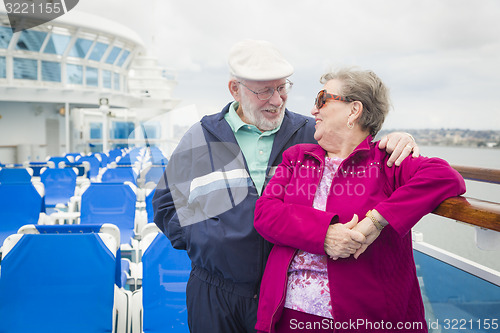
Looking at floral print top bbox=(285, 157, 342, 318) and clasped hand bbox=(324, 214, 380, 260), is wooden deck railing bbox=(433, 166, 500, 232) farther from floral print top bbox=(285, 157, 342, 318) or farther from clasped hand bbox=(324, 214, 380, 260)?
floral print top bbox=(285, 157, 342, 318)

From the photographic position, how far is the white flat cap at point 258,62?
65.1 inches

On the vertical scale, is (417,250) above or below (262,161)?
below

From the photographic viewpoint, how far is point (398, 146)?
1195mm

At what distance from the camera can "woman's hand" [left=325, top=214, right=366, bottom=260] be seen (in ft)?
3.58

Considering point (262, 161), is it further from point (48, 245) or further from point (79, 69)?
point (79, 69)

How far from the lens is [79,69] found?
17891 mm

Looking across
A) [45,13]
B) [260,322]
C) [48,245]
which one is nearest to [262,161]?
[260,322]

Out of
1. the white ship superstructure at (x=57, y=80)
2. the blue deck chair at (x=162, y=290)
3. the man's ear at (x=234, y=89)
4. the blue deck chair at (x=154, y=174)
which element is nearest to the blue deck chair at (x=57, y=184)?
the blue deck chair at (x=154, y=174)

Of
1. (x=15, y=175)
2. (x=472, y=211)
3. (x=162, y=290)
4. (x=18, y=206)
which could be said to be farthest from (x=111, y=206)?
(x=472, y=211)

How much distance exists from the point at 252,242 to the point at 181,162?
0.55 m

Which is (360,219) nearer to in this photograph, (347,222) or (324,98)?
(347,222)

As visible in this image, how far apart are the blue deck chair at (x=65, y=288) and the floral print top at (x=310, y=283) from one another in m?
1.09

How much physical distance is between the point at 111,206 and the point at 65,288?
2.19m

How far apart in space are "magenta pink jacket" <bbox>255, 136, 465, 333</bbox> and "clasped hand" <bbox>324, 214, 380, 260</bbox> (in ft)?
0.09
